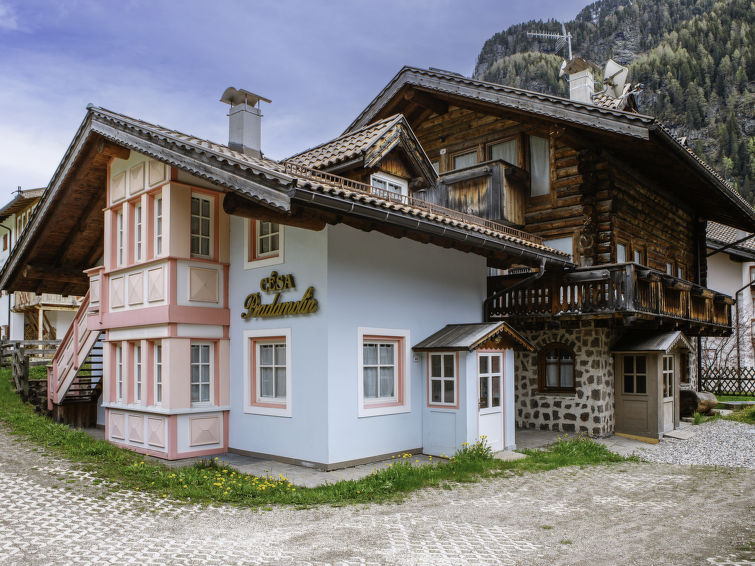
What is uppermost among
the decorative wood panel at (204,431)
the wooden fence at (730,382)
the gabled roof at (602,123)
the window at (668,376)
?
the gabled roof at (602,123)

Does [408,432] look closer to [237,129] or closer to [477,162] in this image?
[237,129]

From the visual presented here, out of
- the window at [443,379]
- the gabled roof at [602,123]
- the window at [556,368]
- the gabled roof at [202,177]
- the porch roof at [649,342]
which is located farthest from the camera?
the window at [556,368]

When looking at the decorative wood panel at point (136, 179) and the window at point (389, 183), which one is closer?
the decorative wood panel at point (136, 179)

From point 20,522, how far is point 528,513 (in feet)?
19.0

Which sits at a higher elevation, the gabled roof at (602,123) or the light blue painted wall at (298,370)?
the gabled roof at (602,123)

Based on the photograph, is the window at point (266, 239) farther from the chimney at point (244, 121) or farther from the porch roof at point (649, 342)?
the porch roof at point (649, 342)

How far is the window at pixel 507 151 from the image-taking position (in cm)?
1606

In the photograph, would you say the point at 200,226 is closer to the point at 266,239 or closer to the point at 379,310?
the point at 266,239

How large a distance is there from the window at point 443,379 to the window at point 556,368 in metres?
4.37

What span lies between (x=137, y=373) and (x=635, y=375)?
10583 mm

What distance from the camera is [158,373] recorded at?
38.5 feet

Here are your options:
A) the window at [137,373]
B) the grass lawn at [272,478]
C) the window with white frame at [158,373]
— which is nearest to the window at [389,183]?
the window with white frame at [158,373]

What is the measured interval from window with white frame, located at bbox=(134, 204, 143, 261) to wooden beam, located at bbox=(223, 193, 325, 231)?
10.3 ft

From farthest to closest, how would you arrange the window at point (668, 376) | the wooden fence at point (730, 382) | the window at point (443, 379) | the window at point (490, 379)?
the wooden fence at point (730, 382) → the window at point (668, 376) → the window at point (490, 379) → the window at point (443, 379)
